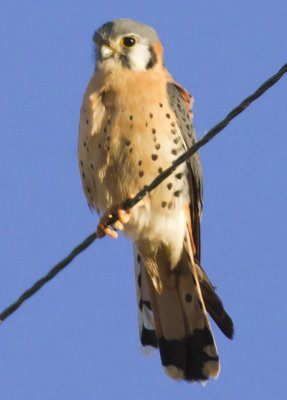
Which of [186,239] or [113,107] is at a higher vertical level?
[113,107]

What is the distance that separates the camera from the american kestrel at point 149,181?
455 cm

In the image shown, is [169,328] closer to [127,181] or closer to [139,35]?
[127,181]

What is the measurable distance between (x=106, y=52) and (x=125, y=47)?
0.39 feet

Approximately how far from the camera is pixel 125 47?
16.2 ft

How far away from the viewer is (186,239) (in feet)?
16.4

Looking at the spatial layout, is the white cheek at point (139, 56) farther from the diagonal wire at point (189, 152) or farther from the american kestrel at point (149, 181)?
the diagonal wire at point (189, 152)

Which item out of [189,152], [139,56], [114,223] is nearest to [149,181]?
[114,223]

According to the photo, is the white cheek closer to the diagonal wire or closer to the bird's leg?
the bird's leg

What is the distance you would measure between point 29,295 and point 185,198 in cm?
172

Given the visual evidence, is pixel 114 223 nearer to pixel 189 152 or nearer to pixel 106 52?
pixel 106 52

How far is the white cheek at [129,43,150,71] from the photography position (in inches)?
193

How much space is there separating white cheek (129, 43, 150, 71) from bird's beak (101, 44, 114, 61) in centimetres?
11

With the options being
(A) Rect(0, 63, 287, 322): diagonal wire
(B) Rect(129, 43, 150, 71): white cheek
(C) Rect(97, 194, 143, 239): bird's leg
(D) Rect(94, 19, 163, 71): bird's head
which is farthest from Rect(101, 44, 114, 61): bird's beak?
(A) Rect(0, 63, 287, 322): diagonal wire

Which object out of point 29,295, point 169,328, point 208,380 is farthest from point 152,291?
point 29,295
